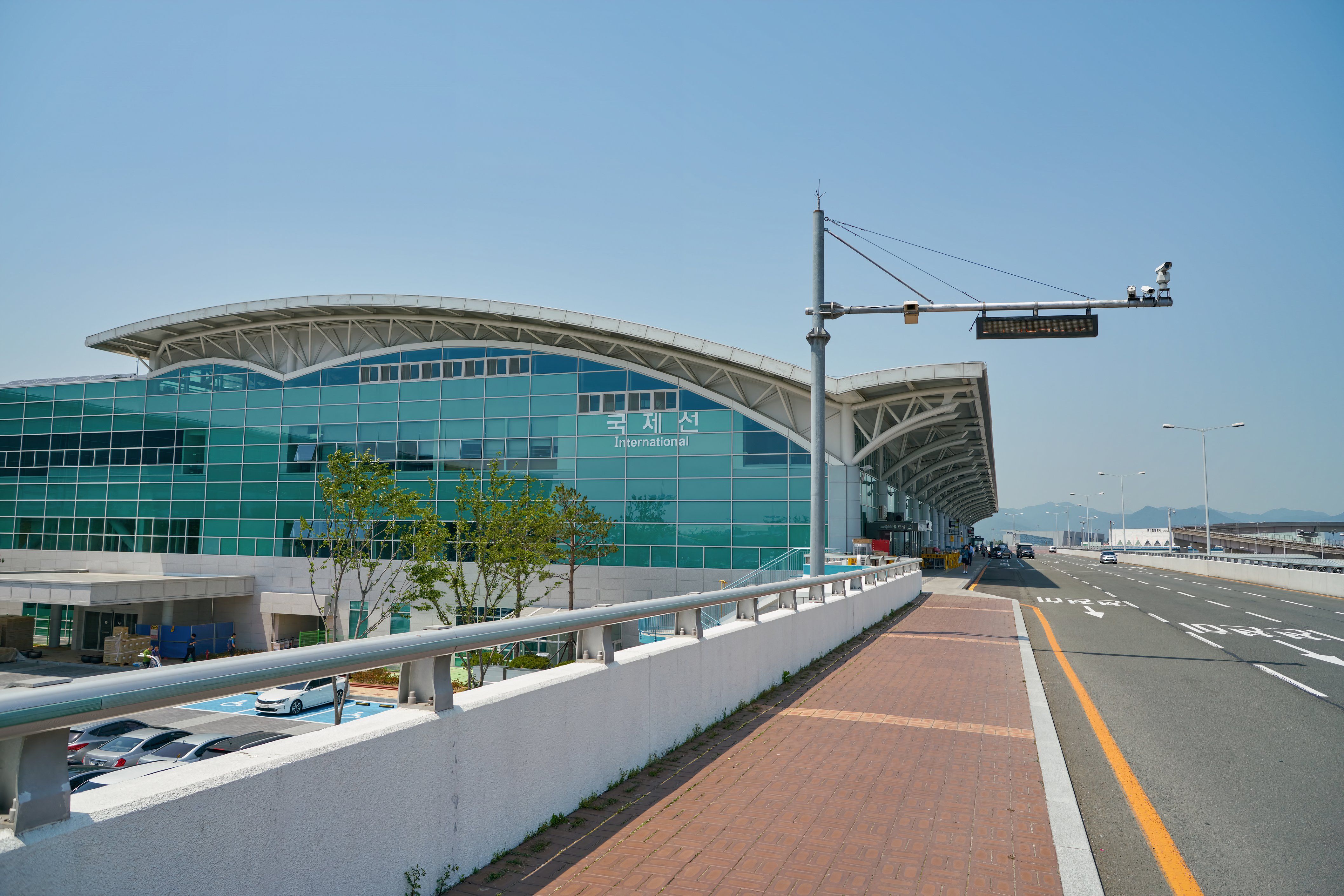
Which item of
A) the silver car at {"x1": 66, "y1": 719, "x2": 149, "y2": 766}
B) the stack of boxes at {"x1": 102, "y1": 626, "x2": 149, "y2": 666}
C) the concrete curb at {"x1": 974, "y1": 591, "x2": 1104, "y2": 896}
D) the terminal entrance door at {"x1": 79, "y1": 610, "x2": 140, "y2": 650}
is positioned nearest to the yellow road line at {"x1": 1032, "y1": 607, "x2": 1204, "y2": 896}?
the concrete curb at {"x1": 974, "y1": 591, "x2": 1104, "y2": 896}

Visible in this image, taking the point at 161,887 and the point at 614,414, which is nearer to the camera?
the point at 161,887

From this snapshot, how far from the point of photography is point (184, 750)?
66.3 ft

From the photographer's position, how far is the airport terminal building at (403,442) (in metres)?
36.7

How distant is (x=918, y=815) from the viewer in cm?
539

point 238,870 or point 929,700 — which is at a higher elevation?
point 238,870

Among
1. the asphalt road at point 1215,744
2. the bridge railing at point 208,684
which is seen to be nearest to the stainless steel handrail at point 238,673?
the bridge railing at point 208,684

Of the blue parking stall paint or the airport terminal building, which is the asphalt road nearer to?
the airport terminal building

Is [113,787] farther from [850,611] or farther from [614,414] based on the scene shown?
[614,414]

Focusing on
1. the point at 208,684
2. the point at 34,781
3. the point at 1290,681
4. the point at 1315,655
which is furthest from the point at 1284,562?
the point at 34,781

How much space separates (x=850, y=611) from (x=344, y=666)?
11.9 meters

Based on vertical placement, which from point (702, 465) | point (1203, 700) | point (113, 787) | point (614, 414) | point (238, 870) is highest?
point (614, 414)

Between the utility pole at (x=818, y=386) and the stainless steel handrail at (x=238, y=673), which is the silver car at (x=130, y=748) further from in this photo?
the stainless steel handrail at (x=238, y=673)

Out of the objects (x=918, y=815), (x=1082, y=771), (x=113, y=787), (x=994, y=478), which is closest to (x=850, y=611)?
(x=1082, y=771)

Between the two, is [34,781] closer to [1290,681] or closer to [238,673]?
[238,673]
